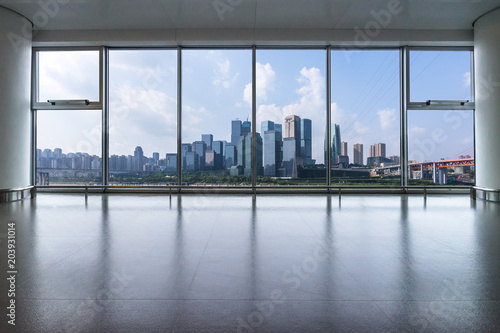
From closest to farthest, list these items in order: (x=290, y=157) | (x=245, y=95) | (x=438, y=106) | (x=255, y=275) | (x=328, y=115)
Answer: (x=255, y=275) → (x=438, y=106) → (x=328, y=115) → (x=245, y=95) → (x=290, y=157)

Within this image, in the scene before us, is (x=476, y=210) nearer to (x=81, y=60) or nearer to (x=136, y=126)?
(x=136, y=126)

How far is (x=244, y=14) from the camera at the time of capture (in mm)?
8086

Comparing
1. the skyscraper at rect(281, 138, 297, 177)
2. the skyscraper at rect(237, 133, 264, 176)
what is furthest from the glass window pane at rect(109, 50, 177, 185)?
the skyscraper at rect(281, 138, 297, 177)

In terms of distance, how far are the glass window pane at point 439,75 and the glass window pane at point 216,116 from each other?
527cm

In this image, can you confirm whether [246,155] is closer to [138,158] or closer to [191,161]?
[191,161]

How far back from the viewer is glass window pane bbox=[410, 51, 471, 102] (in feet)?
30.8

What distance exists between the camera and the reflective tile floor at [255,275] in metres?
1.83

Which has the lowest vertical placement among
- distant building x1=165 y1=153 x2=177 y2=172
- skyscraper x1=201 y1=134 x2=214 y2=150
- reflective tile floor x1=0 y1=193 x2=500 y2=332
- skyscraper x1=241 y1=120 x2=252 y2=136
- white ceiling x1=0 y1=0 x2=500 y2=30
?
reflective tile floor x1=0 y1=193 x2=500 y2=332

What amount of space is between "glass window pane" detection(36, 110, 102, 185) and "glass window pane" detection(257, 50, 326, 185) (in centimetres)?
529

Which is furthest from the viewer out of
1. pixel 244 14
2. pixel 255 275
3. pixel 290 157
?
pixel 290 157

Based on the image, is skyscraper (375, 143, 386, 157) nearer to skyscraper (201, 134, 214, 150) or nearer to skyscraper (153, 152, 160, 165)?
skyscraper (201, 134, 214, 150)

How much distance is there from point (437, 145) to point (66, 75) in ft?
39.8

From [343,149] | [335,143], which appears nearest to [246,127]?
[335,143]

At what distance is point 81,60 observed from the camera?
9.57m
